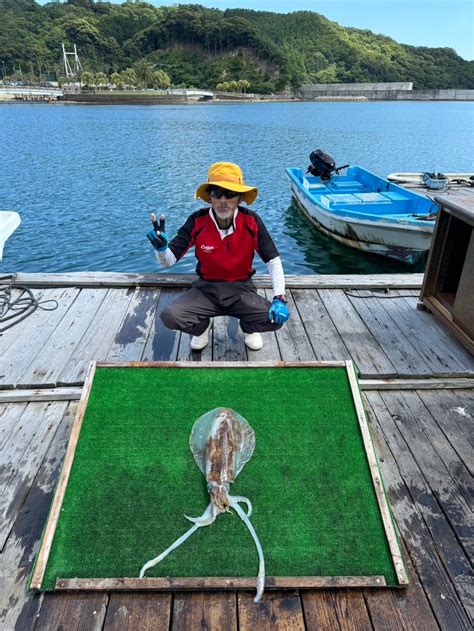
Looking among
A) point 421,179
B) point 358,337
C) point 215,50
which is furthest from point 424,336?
point 215,50

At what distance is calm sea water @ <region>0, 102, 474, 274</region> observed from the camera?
36.4 feet

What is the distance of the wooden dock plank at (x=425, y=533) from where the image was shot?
1.82m

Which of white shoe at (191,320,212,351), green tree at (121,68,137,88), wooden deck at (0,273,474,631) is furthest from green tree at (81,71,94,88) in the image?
white shoe at (191,320,212,351)

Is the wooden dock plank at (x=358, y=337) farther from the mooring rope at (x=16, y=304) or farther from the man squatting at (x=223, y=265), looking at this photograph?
the mooring rope at (x=16, y=304)

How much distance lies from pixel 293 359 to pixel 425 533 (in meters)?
1.69

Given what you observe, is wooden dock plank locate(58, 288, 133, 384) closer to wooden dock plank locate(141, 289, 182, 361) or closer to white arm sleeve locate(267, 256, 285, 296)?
wooden dock plank locate(141, 289, 182, 361)

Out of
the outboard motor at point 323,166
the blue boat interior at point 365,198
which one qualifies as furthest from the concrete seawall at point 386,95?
the outboard motor at point 323,166

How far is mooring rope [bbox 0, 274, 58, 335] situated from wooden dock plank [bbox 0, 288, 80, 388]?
70 millimetres

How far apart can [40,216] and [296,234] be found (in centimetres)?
903

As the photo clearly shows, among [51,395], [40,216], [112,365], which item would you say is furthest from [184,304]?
[40,216]

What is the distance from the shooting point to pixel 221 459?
219 centimetres

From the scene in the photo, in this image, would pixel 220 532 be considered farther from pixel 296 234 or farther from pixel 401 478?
pixel 296 234

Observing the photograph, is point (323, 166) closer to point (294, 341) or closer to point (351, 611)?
point (294, 341)

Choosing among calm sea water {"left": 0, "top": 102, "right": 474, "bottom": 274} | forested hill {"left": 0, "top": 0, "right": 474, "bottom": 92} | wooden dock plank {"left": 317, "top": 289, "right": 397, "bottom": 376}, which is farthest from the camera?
forested hill {"left": 0, "top": 0, "right": 474, "bottom": 92}
